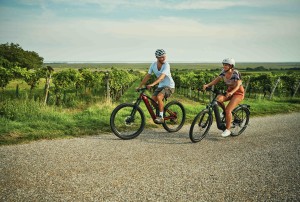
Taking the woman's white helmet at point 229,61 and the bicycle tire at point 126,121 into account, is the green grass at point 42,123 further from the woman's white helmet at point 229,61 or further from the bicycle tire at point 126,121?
the woman's white helmet at point 229,61

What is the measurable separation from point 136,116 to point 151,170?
114 inches

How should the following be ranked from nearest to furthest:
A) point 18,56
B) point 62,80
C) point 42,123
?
point 42,123, point 62,80, point 18,56

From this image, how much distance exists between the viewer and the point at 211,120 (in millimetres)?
6227

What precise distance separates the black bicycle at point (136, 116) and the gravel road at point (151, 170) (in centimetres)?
31

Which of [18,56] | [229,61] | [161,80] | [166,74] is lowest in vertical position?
[161,80]

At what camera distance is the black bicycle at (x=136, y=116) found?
618 cm

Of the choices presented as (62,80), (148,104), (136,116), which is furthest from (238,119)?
(62,80)

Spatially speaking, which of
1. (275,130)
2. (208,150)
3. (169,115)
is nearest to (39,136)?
(169,115)

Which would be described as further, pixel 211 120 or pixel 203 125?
pixel 203 125

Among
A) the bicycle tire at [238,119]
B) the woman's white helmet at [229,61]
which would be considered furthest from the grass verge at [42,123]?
the woman's white helmet at [229,61]

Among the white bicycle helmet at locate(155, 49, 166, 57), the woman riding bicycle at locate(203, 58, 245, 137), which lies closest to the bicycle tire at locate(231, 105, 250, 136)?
the woman riding bicycle at locate(203, 58, 245, 137)

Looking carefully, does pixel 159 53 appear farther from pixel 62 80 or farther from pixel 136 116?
pixel 62 80

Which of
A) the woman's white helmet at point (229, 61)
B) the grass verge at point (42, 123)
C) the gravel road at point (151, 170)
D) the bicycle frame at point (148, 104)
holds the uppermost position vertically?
the woman's white helmet at point (229, 61)

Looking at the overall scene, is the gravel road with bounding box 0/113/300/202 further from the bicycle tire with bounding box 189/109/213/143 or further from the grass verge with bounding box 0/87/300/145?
the grass verge with bounding box 0/87/300/145
